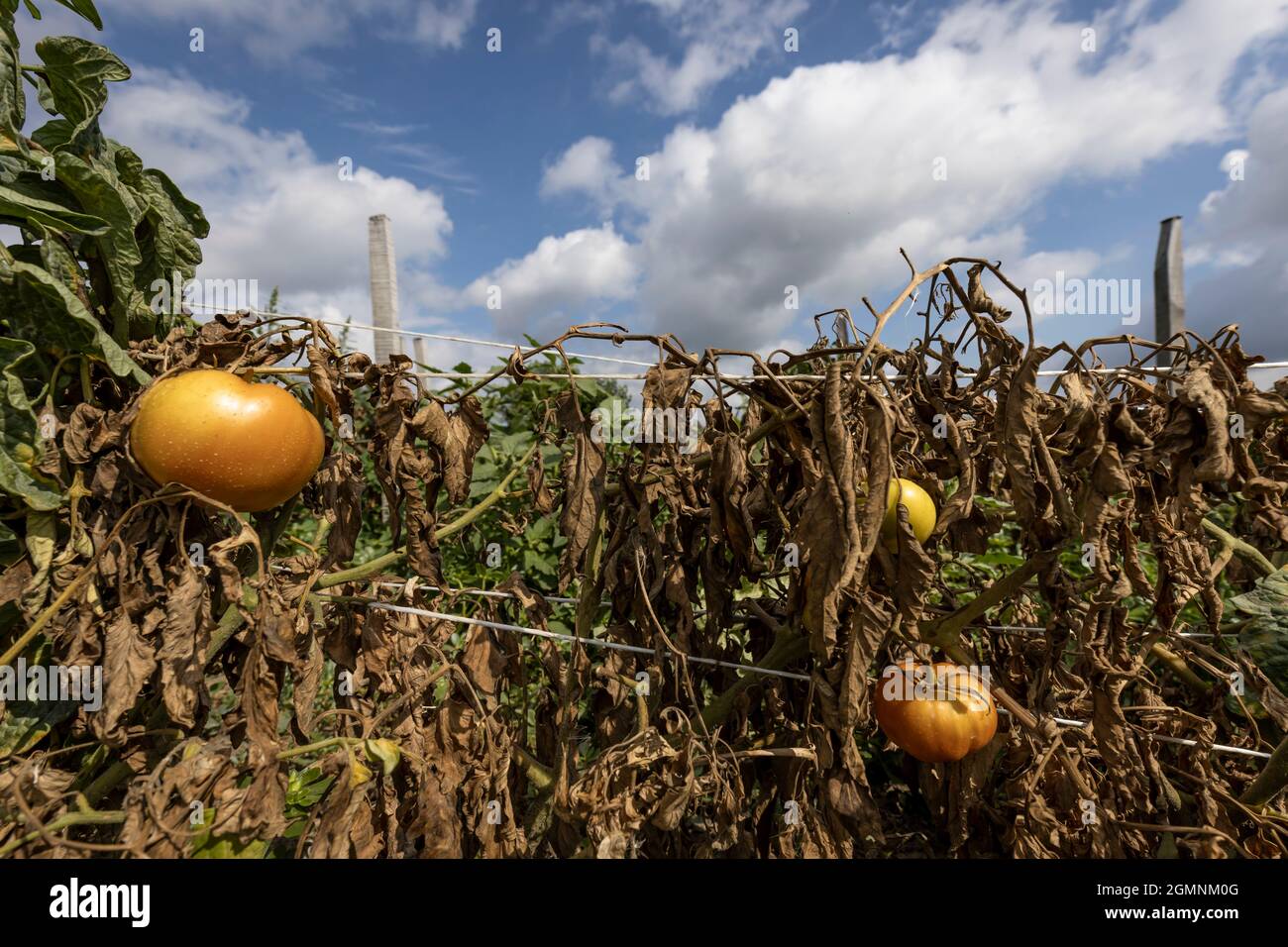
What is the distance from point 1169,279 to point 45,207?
5.32 meters

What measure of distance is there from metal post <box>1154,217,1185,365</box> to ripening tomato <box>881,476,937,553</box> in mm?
3944

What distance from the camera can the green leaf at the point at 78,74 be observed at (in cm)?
126

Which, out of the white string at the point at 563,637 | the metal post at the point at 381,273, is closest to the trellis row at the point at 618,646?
the white string at the point at 563,637

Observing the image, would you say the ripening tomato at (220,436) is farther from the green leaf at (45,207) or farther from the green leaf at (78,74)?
the green leaf at (78,74)

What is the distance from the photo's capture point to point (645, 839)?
1629mm

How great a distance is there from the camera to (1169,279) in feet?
13.9

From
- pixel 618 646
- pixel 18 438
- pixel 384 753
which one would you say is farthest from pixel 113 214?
pixel 618 646

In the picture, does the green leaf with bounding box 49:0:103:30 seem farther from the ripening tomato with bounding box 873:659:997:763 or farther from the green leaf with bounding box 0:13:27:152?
the ripening tomato with bounding box 873:659:997:763

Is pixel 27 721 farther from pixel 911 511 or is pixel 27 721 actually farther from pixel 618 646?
pixel 911 511

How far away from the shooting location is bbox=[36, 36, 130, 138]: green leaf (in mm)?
1257

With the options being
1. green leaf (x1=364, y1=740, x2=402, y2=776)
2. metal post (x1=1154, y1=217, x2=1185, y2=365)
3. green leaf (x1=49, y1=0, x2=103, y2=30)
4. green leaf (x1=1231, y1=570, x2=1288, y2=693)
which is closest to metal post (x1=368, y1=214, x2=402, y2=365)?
green leaf (x1=49, y1=0, x2=103, y2=30)
